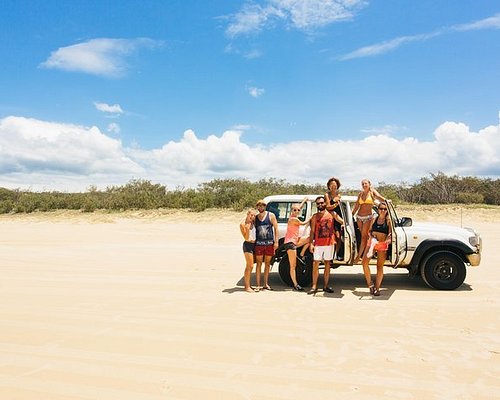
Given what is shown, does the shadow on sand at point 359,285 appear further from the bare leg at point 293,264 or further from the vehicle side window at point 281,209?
the vehicle side window at point 281,209

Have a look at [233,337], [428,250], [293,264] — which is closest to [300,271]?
[293,264]

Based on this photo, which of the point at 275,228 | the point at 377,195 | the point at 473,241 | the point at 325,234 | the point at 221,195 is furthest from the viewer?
the point at 221,195

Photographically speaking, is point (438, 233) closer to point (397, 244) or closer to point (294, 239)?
point (397, 244)

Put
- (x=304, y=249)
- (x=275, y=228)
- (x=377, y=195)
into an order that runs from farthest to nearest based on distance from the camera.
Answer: (x=304, y=249) → (x=275, y=228) → (x=377, y=195)

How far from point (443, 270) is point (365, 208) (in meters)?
1.98

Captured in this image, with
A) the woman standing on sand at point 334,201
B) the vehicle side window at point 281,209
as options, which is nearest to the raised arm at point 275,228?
the vehicle side window at point 281,209

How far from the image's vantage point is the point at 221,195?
28.1m

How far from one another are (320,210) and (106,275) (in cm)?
536

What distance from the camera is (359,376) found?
4.25 m

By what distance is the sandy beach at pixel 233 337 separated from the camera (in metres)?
4.05

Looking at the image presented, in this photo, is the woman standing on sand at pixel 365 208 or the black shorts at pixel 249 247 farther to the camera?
the black shorts at pixel 249 247

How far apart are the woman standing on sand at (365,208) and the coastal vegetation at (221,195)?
1808 centimetres

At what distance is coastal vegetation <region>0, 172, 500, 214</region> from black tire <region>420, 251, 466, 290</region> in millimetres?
18162

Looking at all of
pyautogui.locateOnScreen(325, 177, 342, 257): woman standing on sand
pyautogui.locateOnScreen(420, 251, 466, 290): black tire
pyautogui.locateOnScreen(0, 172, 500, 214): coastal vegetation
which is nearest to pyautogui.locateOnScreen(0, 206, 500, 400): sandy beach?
pyautogui.locateOnScreen(420, 251, 466, 290): black tire
